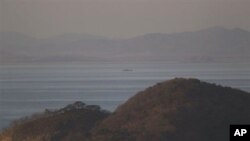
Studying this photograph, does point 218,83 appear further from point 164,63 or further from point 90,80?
point 90,80

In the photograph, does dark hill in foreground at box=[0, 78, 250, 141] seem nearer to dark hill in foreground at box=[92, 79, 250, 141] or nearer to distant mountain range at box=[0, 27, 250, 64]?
dark hill in foreground at box=[92, 79, 250, 141]

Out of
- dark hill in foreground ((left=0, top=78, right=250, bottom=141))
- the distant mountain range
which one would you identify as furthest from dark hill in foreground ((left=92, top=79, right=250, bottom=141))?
the distant mountain range

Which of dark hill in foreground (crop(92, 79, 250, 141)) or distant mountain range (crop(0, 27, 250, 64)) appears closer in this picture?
dark hill in foreground (crop(92, 79, 250, 141))

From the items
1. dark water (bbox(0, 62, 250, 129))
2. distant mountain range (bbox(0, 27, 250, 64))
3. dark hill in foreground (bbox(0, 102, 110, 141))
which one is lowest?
dark hill in foreground (bbox(0, 102, 110, 141))

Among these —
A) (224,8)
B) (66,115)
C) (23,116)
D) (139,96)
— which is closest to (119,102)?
(139,96)

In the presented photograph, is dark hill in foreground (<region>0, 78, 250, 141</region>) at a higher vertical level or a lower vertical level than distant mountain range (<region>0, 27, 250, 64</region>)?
lower

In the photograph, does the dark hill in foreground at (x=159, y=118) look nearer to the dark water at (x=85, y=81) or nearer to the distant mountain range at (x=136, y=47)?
the dark water at (x=85, y=81)
